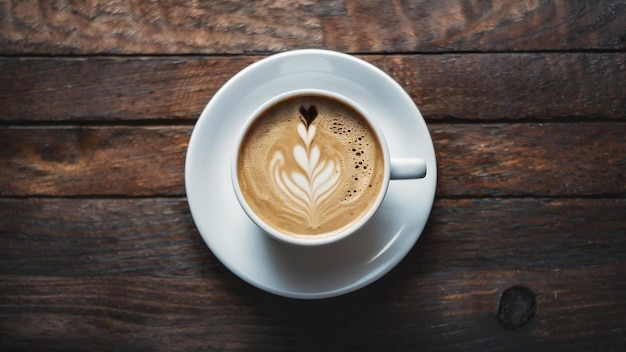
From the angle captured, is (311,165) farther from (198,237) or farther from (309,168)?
(198,237)

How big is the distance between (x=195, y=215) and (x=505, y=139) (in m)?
0.62

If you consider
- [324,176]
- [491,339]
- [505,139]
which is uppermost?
[505,139]

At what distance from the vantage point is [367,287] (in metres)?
1.31

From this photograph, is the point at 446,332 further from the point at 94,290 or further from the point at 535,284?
the point at 94,290

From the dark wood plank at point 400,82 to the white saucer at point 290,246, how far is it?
0.40 ft

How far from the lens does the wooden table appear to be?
4.29ft

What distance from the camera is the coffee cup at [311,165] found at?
113 cm

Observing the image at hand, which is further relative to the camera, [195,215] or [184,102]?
[184,102]

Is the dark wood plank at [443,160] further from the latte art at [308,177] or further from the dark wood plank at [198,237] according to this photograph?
the latte art at [308,177]

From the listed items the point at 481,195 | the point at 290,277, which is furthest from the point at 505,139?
the point at 290,277

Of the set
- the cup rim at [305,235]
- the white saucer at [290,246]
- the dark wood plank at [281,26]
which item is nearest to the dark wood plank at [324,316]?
the white saucer at [290,246]

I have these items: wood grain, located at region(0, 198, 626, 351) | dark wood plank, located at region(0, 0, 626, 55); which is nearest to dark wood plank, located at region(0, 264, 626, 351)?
wood grain, located at region(0, 198, 626, 351)

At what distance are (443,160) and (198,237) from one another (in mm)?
504

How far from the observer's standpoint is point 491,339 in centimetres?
131
